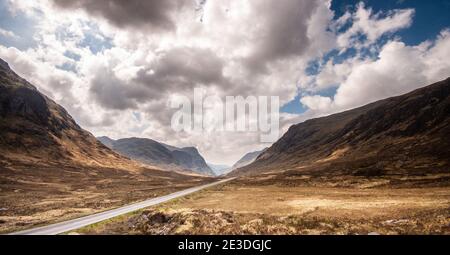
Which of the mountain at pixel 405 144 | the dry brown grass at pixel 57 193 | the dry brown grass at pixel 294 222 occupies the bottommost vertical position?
the dry brown grass at pixel 57 193

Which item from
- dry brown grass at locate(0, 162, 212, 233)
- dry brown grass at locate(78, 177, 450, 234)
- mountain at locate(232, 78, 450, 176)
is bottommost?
dry brown grass at locate(0, 162, 212, 233)

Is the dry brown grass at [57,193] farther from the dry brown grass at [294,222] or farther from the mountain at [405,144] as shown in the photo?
the mountain at [405,144]

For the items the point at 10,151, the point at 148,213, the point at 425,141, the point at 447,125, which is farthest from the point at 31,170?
the point at 447,125

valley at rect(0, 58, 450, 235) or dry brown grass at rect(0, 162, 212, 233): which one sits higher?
valley at rect(0, 58, 450, 235)

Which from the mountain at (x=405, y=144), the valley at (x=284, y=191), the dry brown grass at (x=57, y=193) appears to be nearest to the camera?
the valley at (x=284, y=191)

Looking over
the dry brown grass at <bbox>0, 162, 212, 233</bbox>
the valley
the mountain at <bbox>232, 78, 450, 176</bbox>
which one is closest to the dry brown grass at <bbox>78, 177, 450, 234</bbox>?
the valley

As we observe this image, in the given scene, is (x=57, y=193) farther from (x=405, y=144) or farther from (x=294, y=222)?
(x=405, y=144)

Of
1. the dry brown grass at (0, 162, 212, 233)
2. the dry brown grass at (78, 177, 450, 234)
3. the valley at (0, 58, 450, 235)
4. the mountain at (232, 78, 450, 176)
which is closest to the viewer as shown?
the dry brown grass at (78, 177, 450, 234)

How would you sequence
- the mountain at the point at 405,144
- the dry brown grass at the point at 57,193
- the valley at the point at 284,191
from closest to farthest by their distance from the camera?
the valley at the point at 284,191 < the dry brown grass at the point at 57,193 < the mountain at the point at 405,144

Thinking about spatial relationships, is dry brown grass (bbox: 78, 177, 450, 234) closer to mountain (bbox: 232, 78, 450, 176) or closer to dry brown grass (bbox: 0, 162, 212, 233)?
dry brown grass (bbox: 0, 162, 212, 233)

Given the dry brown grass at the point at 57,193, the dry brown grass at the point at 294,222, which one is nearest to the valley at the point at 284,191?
the dry brown grass at the point at 294,222

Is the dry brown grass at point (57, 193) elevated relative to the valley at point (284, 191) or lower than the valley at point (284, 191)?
lower
